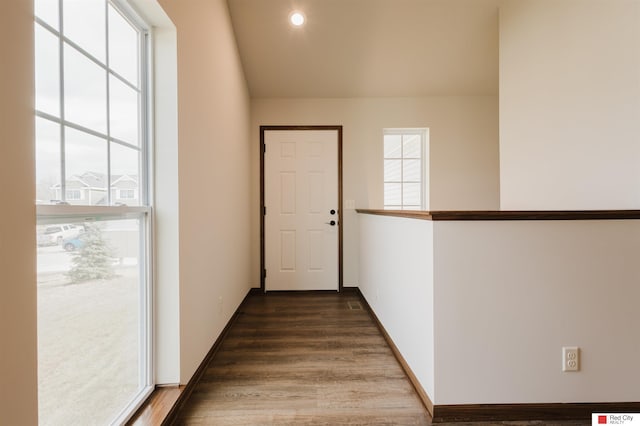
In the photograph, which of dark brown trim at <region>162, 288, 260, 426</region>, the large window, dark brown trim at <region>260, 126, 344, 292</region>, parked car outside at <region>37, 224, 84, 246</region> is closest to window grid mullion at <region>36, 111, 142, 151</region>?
the large window

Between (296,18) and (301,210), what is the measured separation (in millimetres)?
1936

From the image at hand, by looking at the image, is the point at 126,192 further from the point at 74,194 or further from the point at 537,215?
the point at 537,215

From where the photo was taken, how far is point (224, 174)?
2398 millimetres

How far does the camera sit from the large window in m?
0.92

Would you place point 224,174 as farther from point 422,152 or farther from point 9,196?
point 422,152

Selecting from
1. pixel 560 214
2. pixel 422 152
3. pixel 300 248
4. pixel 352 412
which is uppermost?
pixel 422 152

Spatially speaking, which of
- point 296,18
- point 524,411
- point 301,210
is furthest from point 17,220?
point 301,210

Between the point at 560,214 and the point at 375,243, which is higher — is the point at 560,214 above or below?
above

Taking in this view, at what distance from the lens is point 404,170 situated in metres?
3.71

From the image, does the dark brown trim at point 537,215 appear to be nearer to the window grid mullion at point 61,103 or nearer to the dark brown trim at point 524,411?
the dark brown trim at point 524,411

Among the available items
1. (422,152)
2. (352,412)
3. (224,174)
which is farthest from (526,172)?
(224,174)

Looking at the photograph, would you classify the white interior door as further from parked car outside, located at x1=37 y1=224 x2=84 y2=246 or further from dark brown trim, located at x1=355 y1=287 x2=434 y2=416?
parked car outside, located at x1=37 y1=224 x2=84 y2=246

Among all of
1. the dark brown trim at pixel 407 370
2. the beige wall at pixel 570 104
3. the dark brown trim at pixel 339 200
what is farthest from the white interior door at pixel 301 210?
the beige wall at pixel 570 104

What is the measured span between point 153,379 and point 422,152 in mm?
3436
